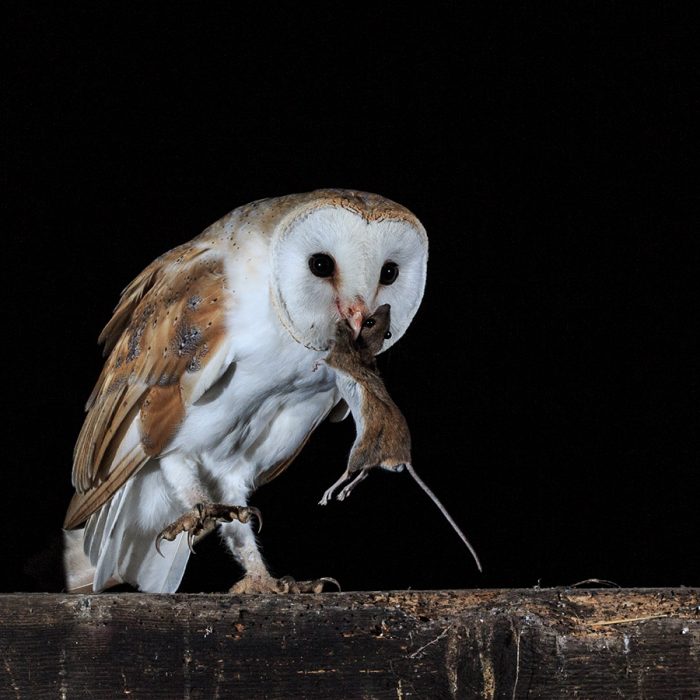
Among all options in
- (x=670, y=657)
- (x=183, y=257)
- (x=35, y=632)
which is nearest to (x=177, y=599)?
(x=35, y=632)

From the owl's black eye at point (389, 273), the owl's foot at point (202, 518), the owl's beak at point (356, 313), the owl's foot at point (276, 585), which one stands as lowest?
the owl's foot at point (276, 585)

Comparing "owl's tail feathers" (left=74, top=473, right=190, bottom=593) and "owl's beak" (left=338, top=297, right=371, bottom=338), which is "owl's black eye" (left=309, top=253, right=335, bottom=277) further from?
"owl's tail feathers" (left=74, top=473, right=190, bottom=593)

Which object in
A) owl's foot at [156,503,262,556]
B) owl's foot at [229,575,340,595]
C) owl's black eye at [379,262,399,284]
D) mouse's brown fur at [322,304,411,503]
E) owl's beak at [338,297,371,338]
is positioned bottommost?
owl's foot at [229,575,340,595]

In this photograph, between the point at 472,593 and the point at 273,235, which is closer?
the point at 472,593

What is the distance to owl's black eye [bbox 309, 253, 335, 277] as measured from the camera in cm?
196

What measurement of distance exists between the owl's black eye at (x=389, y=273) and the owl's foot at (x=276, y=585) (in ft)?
1.63

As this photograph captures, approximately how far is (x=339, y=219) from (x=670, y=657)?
2.70 ft

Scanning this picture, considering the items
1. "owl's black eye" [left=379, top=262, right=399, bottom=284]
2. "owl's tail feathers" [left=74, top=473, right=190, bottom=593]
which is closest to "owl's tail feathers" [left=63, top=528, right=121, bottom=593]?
"owl's tail feathers" [left=74, top=473, right=190, bottom=593]

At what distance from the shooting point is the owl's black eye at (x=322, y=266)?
1.96 m

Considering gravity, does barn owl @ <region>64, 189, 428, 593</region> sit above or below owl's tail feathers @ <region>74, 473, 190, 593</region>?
above

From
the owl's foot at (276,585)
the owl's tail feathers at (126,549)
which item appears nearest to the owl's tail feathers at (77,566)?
the owl's tail feathers at (126,549)

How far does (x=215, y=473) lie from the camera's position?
229 cm

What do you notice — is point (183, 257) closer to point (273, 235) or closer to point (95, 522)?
point (273, 235)

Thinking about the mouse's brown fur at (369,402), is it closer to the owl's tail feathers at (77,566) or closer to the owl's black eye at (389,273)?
the owl's black eye at (389,273)
